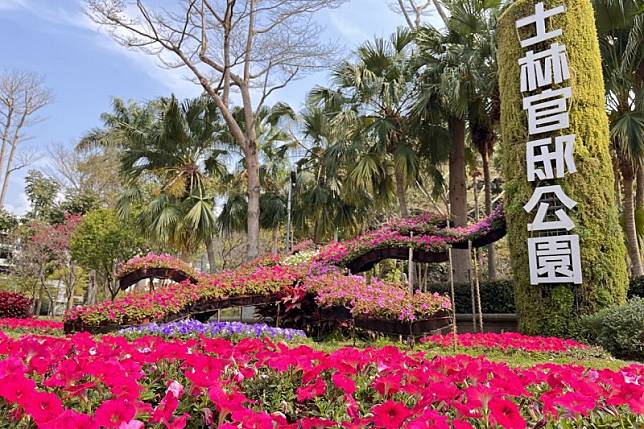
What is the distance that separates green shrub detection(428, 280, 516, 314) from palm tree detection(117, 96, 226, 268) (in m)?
7.02

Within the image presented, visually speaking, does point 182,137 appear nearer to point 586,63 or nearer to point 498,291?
point 498,291

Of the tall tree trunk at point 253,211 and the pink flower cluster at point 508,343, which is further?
the tall tree trunk at point 253,211

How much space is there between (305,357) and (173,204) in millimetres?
12751

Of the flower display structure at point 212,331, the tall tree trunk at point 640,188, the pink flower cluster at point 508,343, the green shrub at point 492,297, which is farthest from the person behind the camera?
the green shrub at point 492,297

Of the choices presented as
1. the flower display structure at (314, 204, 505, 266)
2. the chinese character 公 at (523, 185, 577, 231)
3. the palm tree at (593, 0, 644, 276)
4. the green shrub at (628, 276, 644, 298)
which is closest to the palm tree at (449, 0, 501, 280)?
the palm tree at (593, 0, 644, 276)

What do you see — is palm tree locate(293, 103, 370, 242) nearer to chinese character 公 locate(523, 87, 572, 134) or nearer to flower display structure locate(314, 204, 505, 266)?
flower display structure locate(314, 204, 505, 266)

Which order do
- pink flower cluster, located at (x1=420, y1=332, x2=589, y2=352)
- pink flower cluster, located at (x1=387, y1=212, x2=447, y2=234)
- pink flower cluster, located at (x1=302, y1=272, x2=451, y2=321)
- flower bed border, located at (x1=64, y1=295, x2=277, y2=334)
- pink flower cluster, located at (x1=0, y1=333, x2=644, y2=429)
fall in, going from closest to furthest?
pink flower cluster, located at (x1=0, y1=333, x2=644, y2=429), pink flower cluster, located at (x1=420, y1=332, x2=589, y2=352), pink flower cluster, located at (x1=302, y1=272, x2=451, y2=321), flower bed border, located at (x1=64, y1=295, x2=277, y2=334), pink flower cluster, located at (x1=387, y1=212, x2=447, y2=234)

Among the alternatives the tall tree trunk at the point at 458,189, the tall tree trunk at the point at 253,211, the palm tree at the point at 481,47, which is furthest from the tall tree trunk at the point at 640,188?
the tall tree trunk at the point at 253,211

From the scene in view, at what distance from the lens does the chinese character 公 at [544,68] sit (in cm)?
771

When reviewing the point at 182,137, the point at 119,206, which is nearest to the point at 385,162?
the point at 182,137

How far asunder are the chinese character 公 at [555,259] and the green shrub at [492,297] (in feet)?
10.8

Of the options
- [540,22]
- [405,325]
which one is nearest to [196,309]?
[405,325]

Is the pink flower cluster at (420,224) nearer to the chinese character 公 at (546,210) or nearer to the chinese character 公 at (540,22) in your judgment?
the chinese character 公 at (546,210)

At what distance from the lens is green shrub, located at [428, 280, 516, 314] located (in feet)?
34.3
